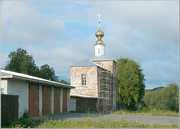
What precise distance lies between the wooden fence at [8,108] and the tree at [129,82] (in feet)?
133

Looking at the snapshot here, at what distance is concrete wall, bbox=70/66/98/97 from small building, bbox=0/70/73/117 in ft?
57.8

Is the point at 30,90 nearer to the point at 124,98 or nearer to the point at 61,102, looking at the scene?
the point at 61,102

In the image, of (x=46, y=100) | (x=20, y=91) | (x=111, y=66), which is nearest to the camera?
(x=20, y=91)

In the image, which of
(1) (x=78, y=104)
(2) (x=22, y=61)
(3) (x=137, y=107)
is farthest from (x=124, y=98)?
(1) (x=78, y=104)

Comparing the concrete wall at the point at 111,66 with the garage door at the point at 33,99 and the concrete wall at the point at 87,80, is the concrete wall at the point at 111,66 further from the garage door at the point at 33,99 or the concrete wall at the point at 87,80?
the garage door at the point at 33,99

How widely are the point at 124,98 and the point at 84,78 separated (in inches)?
454

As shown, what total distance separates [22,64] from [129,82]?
1506 cm

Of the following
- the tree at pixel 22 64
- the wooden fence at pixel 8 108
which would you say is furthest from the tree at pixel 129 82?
the wooden fence at pixel 8 108

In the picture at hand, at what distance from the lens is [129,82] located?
59.4 metres

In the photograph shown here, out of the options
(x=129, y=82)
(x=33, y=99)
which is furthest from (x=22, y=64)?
(x=33, y=99)

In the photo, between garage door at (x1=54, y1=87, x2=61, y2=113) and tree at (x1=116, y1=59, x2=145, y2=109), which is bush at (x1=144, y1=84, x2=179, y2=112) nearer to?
tree at (x1=116, y1=59, x2=145, y2=109)

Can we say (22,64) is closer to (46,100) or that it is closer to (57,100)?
(57,100)

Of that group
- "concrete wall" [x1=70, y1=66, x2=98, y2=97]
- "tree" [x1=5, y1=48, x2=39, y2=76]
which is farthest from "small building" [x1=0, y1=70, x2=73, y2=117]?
"tree" [x1=5, y1=48, x2=39, y2=76]

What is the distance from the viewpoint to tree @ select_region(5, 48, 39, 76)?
53219 millimetres
